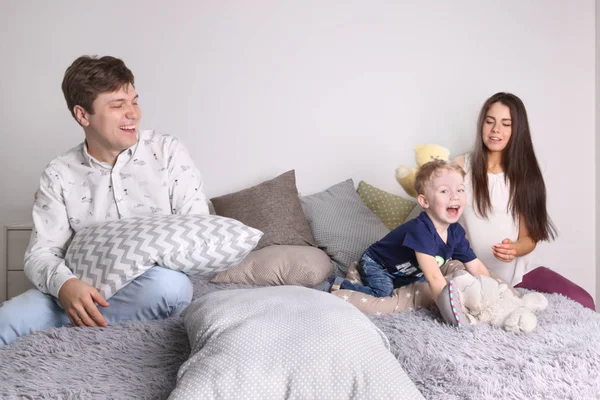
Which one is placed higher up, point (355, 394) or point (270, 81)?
point (270, 81)

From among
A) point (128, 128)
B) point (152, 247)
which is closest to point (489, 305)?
point (152, 247)

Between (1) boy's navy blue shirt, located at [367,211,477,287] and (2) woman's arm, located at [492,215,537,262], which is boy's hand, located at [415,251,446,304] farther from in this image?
(2) woman's arm, located at [492,215,537,262]

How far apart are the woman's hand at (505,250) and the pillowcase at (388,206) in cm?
56

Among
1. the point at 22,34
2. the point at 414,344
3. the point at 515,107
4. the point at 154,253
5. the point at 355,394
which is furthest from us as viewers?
the point at 22,34

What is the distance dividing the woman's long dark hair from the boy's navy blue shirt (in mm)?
387

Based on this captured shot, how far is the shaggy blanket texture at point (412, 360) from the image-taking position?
3.76 ft

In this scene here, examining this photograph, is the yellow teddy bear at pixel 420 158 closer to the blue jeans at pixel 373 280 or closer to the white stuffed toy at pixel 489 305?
the blue jeans at pixel 373 280

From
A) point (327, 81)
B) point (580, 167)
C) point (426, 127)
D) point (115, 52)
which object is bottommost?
point (580, 167)

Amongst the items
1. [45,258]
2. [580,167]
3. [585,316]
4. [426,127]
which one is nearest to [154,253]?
[45,258]

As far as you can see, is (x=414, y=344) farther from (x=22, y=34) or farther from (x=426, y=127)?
(x=22, y=34)

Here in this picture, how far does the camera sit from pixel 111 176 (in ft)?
6.38

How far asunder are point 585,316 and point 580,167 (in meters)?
1.39

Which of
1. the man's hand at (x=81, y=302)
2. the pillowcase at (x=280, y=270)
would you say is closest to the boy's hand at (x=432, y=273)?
the pillowcase at (x=280, y=270)

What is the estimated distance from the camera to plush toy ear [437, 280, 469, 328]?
156 cm
